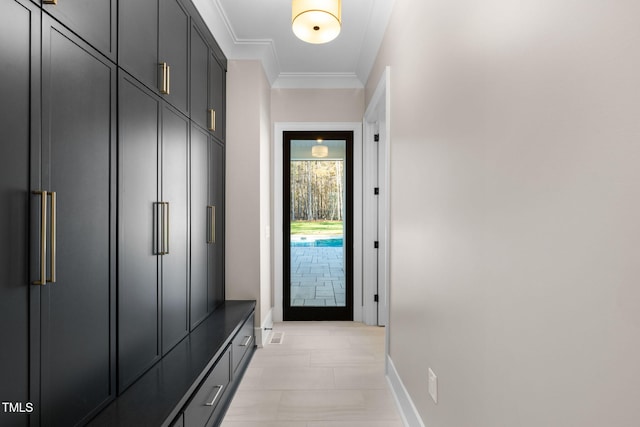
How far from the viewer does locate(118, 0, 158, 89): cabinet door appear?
1.56m

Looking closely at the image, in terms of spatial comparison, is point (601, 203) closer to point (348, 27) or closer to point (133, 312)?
point (133, 312)

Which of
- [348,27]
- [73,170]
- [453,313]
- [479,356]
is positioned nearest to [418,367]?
[453,313]

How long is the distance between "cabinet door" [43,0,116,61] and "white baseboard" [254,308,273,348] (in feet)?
8.09

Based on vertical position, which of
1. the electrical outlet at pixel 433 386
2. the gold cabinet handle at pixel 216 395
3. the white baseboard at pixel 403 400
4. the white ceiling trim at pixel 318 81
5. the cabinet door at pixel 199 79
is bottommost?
the white baseboard at pixel 403 400

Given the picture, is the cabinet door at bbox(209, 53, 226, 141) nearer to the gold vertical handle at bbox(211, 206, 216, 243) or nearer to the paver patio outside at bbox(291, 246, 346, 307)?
the gold vertical handle at bbox(211, 206, 216, 243)

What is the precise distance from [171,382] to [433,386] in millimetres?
1195

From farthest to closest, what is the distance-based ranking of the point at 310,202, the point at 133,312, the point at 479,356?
the point at 310,202 < the point at 133,312 < the point at 479,356

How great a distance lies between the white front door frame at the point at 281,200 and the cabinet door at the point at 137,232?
6.86ft

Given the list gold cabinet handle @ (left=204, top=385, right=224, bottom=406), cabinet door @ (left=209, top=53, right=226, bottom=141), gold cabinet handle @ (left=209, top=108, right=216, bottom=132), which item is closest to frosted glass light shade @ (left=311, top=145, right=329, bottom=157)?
cabinet door @ (left=209, top=53, right=226, bottom=141)

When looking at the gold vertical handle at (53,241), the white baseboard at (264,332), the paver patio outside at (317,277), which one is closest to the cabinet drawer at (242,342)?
the white baseboard at (264,332)

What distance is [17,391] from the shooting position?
102 centimetres

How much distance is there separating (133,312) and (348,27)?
8.53 ft

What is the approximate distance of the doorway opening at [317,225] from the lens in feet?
13.2

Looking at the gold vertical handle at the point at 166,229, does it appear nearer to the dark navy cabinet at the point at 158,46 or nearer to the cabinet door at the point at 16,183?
the dark navy cabinet at the point at 158,46
